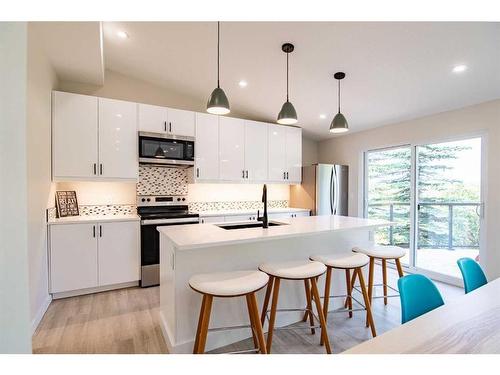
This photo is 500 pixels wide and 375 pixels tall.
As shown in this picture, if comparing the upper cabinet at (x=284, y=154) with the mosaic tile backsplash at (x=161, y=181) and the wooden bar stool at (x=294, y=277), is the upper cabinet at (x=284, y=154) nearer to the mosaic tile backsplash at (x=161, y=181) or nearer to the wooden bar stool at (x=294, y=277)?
the mosaic tile backsplash at (x=161, y=181)

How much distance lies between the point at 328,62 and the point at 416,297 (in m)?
2.50

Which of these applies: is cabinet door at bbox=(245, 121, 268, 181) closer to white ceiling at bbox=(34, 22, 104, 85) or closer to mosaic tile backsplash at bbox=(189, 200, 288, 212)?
mosaic tile backsplash at bbox=(189, 200, 288, 212)

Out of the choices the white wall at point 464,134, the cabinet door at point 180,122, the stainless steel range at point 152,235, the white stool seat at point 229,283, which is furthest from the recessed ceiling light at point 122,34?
the white wall at point 464,134

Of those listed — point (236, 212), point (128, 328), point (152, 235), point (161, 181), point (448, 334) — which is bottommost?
point (128, 328)

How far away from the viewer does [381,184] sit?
14.8 feet

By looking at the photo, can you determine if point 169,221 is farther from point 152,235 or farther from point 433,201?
point 433,201

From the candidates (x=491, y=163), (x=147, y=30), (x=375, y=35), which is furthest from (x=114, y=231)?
(x=491, y=163)

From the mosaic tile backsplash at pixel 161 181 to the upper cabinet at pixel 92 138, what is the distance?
344 mm

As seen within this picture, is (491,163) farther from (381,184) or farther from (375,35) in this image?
(375,35)

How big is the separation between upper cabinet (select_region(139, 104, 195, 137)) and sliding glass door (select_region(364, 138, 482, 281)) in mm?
3102

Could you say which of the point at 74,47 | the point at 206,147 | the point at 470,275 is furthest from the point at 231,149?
the point at 470,275

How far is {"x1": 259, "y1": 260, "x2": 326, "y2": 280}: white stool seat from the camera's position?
1830mm

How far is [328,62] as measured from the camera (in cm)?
292
